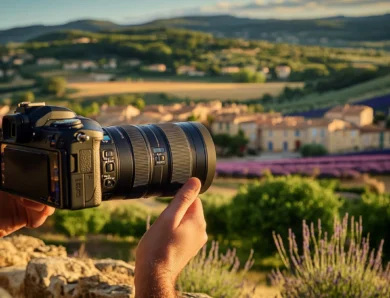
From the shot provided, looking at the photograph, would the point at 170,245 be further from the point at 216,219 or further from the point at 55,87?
the point at 55,87

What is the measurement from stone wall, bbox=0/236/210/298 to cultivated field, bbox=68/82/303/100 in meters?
57.5

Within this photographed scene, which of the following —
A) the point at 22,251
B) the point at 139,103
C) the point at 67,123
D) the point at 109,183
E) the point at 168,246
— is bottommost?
the point at 139,103

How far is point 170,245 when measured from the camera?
7.49 ft

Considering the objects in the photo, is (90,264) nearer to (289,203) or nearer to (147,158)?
(147,158)

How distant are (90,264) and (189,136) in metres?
1.28

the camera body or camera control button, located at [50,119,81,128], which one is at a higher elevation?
camera control button, located at [50,119,81,128]

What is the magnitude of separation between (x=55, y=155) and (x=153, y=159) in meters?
0.46

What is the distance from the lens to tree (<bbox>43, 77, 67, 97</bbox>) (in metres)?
57.5

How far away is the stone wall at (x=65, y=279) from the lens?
3.41m

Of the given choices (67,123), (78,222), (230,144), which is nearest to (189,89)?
(230,144)

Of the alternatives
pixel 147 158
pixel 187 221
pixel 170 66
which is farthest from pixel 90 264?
pixel 170 66

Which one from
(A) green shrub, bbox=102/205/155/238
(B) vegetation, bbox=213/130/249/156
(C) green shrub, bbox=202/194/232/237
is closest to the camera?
(A) green shrub, bbox=102/205/155/238

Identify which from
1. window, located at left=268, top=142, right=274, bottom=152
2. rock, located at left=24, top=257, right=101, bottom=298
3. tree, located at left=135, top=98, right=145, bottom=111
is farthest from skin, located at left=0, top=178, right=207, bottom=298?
tree, located at left=135, top=98, right=145, bottom=111

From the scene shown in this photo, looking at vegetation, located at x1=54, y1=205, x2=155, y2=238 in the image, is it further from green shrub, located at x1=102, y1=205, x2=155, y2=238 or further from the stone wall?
the stone wall
